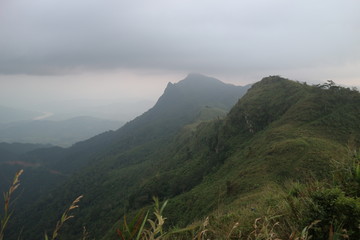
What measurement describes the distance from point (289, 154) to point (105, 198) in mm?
105646

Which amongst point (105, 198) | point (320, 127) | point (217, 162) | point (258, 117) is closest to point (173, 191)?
point (217, 162)

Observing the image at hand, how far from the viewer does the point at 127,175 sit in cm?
13562

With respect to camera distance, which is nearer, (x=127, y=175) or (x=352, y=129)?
(x=352, y=129)

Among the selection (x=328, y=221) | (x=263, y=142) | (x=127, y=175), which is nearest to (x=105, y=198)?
(x=127, y=175)

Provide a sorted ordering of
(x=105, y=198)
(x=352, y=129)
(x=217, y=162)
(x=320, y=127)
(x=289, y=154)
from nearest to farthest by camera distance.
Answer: (x=289, y=154) → (x=352, y=129) → (x=320, y=127) → (x=217, y=162) → (x=105, y=198)

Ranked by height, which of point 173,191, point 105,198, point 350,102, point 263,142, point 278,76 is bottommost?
point 105,198

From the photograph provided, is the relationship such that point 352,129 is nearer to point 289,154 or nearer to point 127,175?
point 289,154

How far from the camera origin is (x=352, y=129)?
41969 mm

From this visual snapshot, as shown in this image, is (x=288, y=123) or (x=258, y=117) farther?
(x=258, y=117)

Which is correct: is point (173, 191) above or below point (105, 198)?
above

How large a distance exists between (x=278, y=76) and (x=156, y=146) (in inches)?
4047

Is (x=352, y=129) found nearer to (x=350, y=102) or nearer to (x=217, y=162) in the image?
(x=350, y=102)

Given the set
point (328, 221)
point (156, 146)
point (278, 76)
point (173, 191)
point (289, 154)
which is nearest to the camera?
point (328, 221)

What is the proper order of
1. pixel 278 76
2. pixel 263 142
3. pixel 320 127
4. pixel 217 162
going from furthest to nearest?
pixel 278 76
pixel 217 162
pixel 263 142
pixel 320 127
